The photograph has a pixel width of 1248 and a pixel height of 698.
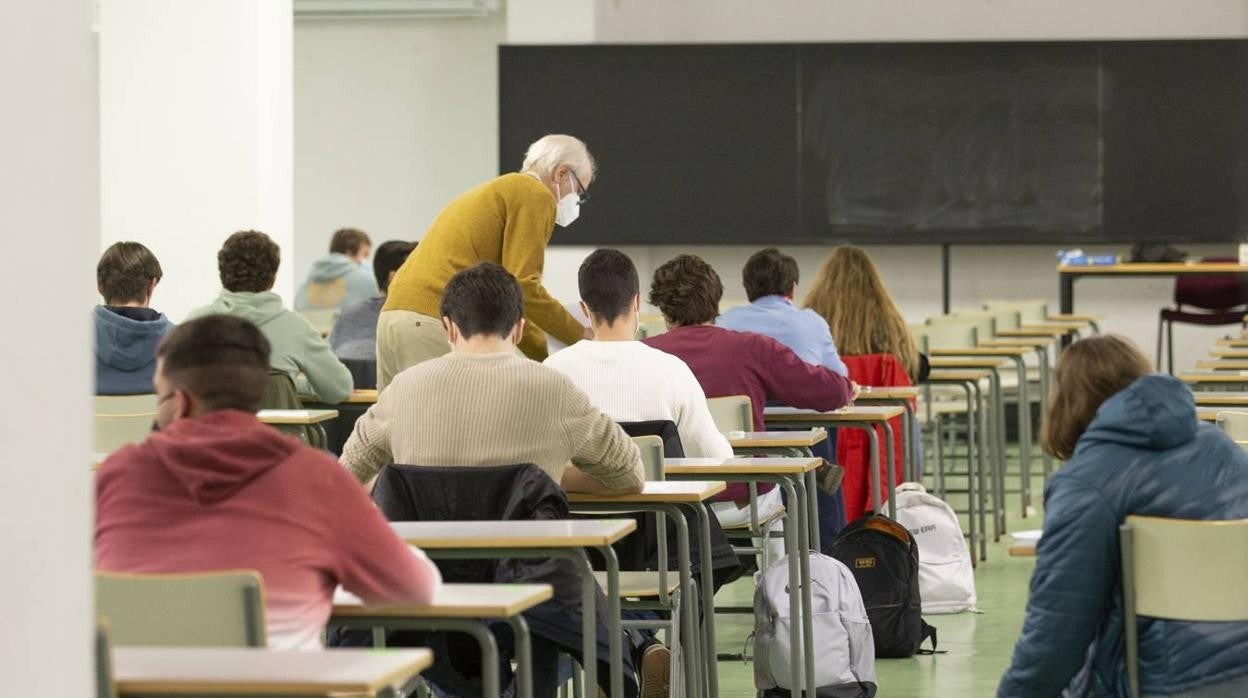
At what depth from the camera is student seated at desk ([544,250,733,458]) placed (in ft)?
15.1

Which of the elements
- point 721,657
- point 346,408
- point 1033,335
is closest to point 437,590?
point 721,657

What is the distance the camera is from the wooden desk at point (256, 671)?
78.7 inches

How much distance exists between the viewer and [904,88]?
1245 cm

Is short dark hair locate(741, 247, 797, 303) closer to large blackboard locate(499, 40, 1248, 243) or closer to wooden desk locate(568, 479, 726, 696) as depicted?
wooden desk locate(568, 479, 726, 696)

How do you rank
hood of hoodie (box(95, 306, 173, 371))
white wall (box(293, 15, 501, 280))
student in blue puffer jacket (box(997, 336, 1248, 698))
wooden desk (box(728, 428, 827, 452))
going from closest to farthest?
1. student in blue puffer jacket (box(997, 336, 1248, 698))
2. wooden desk (box(728, 428, 827, 452))
3. hood of hoodie (box(95, 306, 173, 371))
4. white wall (box(293, 15, 501, 280))

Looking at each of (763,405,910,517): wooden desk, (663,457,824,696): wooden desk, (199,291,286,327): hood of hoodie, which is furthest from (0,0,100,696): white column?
(199,291,286,327): hood of hoodie

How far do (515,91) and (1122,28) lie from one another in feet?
13.1

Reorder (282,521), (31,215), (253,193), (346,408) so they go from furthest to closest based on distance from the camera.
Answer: (253,193) < (346,408) < (282,521) < (31,215)

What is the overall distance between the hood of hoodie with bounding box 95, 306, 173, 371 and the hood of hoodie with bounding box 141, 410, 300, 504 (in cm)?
343

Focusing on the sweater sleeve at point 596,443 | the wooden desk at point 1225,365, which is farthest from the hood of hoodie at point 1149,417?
the wooden desk at point 1225,365

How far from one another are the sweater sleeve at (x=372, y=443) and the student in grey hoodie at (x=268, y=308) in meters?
2.33

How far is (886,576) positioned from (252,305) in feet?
7.08

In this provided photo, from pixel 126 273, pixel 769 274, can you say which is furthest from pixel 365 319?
pixel 769 274

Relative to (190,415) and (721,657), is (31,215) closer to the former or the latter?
(190,415)
